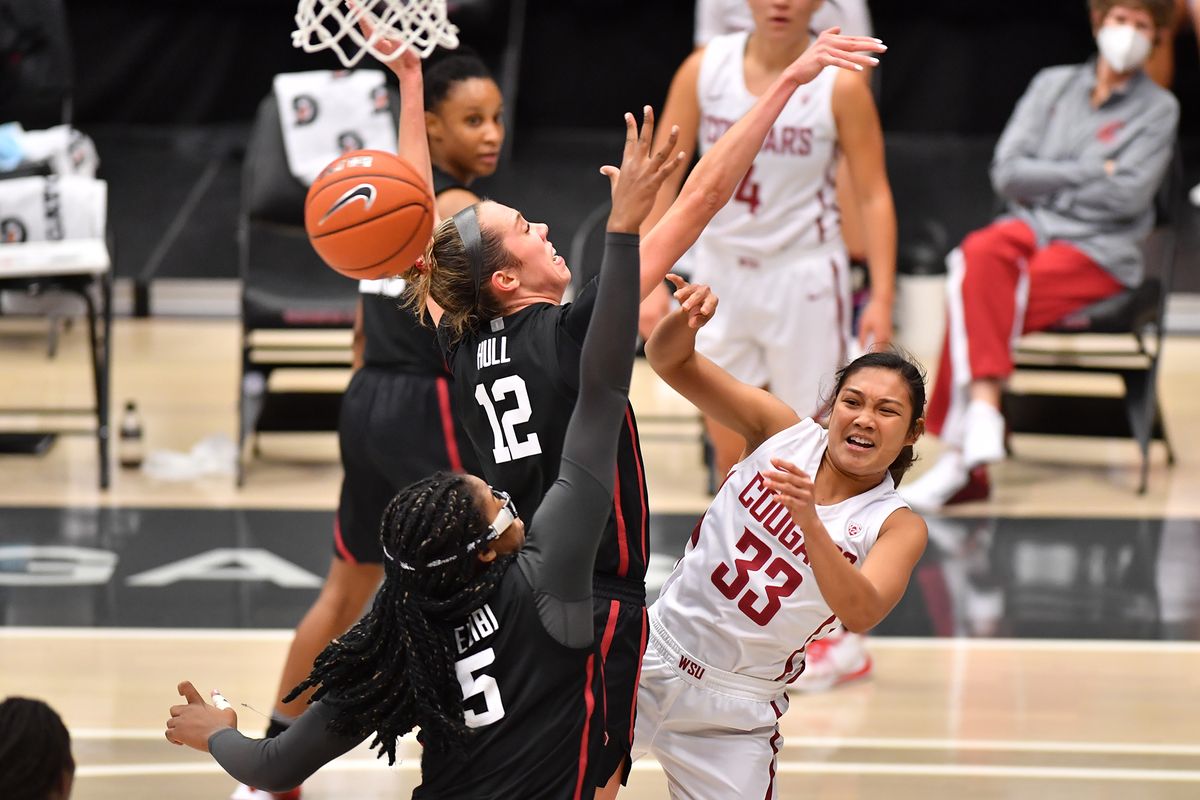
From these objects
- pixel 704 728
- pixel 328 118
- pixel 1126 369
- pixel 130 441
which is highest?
pixel 328 118

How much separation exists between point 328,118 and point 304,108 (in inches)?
4.2

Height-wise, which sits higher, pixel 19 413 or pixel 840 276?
pixel 840 276

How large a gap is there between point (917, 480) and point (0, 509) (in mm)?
3481

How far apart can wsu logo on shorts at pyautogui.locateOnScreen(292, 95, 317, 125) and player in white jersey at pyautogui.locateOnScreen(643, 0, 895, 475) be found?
7.49ft

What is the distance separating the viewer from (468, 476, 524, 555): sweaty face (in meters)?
2.52

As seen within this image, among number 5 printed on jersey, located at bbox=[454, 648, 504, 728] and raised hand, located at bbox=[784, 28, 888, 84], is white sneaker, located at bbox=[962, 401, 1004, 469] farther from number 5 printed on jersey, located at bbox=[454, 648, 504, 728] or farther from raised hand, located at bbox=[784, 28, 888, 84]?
number 5 printed on jersey, located at bbox=[454, 648, 504, 728]

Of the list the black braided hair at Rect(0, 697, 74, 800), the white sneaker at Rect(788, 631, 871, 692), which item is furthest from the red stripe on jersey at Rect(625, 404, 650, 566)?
the white sneaker at Rect(788, 631, 871, 692)

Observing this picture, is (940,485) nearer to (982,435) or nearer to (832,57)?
(982,435)

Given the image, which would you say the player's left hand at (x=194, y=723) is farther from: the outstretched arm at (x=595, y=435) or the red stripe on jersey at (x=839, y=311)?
the red stripe on jersey at (x=839, y=311)

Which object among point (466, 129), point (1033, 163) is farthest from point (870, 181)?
point (1033, 163)

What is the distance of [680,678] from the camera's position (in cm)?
332

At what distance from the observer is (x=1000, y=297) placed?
6.74 metres

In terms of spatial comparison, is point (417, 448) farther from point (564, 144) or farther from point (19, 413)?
point (564, 144)

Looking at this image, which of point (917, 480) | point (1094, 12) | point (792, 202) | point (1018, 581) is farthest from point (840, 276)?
point (1094, 12)
